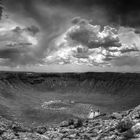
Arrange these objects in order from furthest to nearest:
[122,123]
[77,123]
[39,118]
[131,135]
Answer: [39,118], [77,123], [122,123], [131,135]

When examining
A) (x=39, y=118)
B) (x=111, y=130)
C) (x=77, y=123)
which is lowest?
(x=39, y=118)

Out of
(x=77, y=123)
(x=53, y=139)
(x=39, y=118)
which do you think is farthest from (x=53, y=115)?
(x=53, y=139)

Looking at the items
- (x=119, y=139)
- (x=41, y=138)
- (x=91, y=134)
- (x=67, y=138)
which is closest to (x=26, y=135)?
(x=41, y=138)

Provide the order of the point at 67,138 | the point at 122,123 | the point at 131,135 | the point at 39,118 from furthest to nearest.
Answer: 1. the point at 39,118
2. the point at 67,138
3. the point at 122,123
4. the point at 131,135

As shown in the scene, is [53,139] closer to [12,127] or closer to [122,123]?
Result: [12,127]

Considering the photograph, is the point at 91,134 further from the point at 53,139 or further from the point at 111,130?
the point at 53,139

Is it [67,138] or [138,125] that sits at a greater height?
[138,125]

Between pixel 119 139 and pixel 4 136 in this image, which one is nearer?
pixel 119 139

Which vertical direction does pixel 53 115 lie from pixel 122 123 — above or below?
below

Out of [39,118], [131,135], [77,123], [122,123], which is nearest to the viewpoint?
[131,135]
